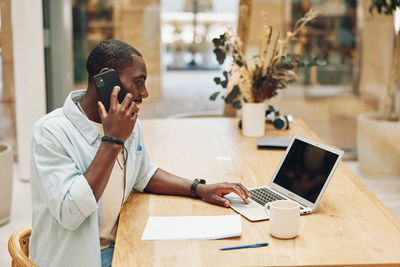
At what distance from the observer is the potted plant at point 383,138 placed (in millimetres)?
4387

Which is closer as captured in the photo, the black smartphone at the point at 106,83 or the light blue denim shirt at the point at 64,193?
the light blue denim shirt at the point at 64,193

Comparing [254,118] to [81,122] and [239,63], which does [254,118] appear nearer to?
[239,63]

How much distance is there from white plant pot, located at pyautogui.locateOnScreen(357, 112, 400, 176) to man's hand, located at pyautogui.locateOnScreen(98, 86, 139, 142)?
10.7 feet

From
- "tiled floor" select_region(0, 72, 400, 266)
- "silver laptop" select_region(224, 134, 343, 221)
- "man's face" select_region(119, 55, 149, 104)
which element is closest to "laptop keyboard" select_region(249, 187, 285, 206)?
"silver laptop" select_region(224, 134, 343, 221)

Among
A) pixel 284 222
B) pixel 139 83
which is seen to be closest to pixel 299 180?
pixel 284 222

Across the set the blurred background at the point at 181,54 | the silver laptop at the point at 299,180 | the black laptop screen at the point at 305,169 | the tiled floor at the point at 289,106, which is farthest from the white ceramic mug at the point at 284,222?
the tiled floor at the point at 289,106

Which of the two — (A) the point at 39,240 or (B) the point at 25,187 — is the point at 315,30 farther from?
(A) the point at 39,240

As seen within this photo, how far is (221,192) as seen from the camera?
187cm

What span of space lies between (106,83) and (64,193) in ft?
1.20

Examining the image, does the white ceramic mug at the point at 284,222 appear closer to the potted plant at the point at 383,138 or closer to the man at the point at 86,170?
the man at the point at 86,170

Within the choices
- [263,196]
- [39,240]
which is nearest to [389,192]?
[263,196]

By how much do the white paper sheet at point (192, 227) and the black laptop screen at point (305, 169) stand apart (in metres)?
0.29

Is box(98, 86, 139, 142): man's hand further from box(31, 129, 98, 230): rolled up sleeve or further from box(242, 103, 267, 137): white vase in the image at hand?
box(242, 103, 267, 137): white vase

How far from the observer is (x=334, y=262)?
1415mm
